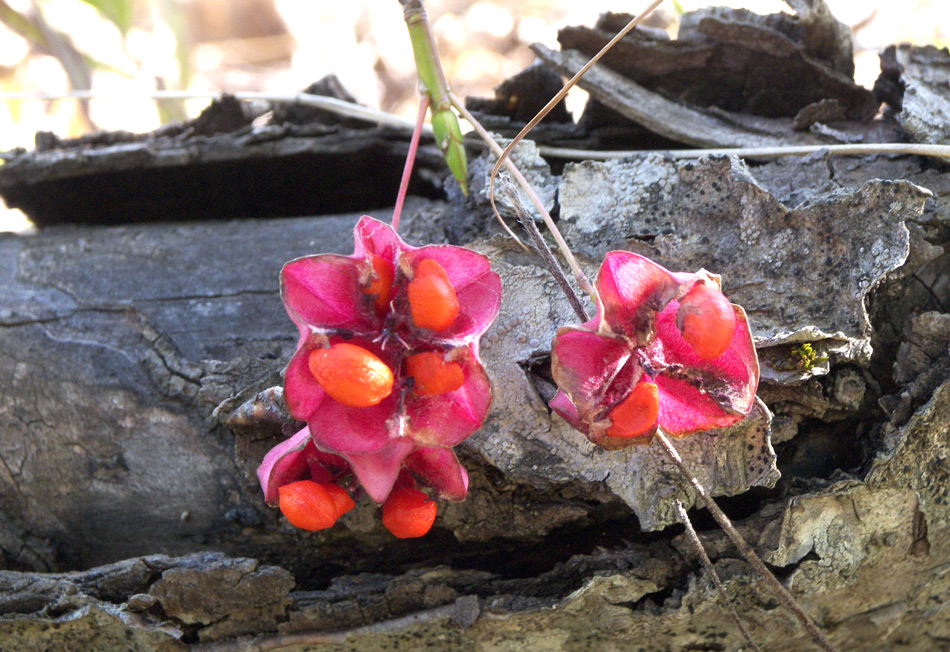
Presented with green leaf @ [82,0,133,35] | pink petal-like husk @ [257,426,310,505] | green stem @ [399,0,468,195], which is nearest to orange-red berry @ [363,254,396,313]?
pink petal-like husk @ [257,426,310,505]

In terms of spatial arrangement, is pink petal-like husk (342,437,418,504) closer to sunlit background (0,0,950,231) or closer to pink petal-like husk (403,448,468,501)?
pink petal-like husk (403,448,468,501)

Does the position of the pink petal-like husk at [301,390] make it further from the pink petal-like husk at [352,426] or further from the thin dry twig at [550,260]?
the thin dry twig at [550,260]

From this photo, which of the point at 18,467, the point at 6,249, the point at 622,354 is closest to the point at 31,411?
the point at 18,467

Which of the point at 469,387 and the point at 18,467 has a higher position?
the point at 469,387

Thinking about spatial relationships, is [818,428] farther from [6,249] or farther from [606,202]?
[6,249]

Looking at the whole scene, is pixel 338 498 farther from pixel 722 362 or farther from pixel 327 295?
pixel 722 362

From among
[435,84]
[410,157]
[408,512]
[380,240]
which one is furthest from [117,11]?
[408,512]
